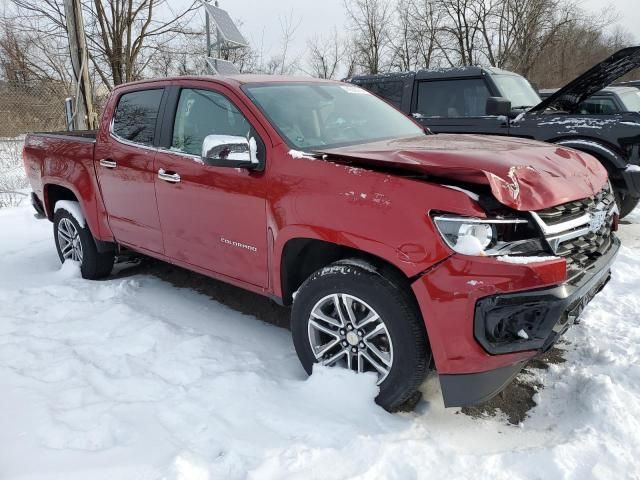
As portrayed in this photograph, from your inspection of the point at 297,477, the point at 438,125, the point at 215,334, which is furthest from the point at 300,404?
the point at 438,125

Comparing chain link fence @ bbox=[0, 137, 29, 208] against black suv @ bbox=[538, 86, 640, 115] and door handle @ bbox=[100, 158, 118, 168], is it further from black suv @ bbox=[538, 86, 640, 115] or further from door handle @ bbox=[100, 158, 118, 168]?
black suv @ bbox=[538, 86, 640, 115]

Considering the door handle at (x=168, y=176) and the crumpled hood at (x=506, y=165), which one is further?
the door handle at (x=168, y=176)

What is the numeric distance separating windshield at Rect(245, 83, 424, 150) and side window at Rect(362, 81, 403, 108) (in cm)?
386

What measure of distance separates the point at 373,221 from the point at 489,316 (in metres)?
0.66

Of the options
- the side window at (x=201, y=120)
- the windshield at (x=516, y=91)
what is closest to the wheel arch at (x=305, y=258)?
the side window at (x=201, y=120)

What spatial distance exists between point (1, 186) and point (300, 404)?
8.61 metres

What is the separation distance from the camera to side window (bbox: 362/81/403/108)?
24.6 ft

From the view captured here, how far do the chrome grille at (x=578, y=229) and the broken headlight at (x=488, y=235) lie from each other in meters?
0.07

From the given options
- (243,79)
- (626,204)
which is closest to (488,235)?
(243,79)

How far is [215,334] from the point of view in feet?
11.3

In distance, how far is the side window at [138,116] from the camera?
3.73 meters

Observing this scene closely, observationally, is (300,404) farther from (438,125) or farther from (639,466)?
(438,125)

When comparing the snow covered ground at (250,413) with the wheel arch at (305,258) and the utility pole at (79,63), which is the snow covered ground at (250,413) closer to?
the wheel arch at (305,258)

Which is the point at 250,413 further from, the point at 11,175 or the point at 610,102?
the point at 11,175
